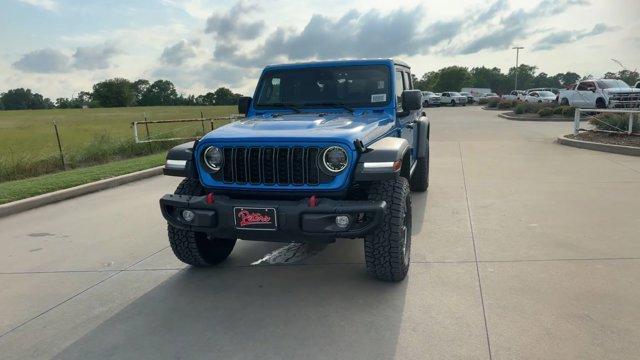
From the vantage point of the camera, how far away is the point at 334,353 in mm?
2980

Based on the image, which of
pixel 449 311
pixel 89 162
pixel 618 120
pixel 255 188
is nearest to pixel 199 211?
pixel 255 188

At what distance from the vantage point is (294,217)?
3461 millimetres

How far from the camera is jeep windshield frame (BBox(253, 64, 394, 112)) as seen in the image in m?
4.98

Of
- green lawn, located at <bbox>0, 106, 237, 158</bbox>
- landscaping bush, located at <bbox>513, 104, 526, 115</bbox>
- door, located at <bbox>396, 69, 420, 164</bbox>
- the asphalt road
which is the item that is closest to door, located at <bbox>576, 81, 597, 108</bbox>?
landscaping bush, located at <bbox>513, 104, 526, 115</bbox>

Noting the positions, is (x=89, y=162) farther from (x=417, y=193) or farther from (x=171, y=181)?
(x=417, y=193)

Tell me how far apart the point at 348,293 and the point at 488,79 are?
12847 centimetres

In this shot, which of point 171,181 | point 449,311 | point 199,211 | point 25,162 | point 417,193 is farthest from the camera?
point 25,162

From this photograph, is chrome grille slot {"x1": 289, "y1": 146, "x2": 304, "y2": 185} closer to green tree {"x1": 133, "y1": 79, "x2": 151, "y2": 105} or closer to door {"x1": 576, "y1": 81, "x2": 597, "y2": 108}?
door {"x1": 576, "y1": 81, "x2": 597, "y2": 108}

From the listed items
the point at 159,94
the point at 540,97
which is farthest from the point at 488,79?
the point at 540,97

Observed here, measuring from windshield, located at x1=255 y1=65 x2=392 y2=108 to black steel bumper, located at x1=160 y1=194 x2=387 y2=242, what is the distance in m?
1.68

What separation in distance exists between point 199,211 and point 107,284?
4.16 feet

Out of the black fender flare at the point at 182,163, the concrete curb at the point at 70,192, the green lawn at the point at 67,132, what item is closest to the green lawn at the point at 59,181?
the concrete curb at the point at 70,192

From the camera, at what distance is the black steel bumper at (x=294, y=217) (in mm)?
3441

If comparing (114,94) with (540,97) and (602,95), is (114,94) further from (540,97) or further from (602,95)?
(602,95)
